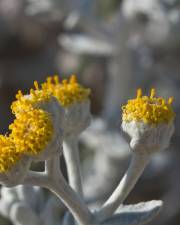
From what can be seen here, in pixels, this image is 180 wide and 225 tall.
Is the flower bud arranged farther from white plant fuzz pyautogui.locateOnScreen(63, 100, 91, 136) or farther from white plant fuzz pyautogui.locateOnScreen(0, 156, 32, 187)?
white plant fuzz pyautogui.locateOnScreen(0, 156, 32, 187)

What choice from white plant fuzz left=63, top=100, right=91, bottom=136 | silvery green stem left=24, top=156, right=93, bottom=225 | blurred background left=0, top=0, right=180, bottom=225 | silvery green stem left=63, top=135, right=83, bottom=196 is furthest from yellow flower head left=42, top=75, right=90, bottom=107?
blurred background left=0, top=0, right=180, bottom=225

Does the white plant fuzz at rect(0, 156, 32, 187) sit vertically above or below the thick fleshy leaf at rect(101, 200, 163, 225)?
above

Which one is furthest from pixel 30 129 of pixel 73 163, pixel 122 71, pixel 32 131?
pixel 122 71

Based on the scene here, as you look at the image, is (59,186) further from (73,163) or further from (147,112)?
(147,112)

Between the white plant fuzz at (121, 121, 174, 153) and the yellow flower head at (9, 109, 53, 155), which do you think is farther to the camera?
the white plant fuzz at (121, 121, 174, 153)

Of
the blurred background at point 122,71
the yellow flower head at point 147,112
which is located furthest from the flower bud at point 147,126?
the blurred background at point 122,71

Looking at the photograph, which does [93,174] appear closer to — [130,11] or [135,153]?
[130,11]

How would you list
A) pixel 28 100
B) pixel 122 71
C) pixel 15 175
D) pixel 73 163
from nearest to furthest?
1. pixel 15 175
2. pixel 28 100
3. pixel 73 163
4. pixel 122 71
